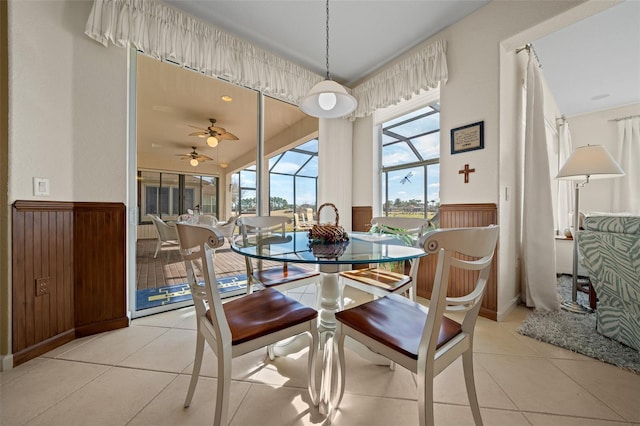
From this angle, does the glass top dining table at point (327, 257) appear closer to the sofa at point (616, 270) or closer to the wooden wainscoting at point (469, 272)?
the wooden wainscoting at point (469, 272)

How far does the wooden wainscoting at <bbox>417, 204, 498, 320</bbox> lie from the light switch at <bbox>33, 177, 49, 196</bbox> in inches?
128

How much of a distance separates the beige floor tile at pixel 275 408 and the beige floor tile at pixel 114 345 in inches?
38.7

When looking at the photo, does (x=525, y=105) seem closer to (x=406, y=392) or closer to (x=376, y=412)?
(x=406, y=392)

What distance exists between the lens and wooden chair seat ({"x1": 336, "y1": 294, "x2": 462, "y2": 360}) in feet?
2.95

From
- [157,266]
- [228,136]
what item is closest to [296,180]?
[228,136]

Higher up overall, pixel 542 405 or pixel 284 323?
pixel 284 323

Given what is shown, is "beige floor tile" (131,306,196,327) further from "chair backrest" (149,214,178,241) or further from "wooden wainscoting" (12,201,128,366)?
"chair backrest" (149,214,178,241)

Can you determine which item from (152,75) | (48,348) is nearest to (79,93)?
(152,75)

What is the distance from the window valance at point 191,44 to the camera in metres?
1.81

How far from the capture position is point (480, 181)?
2191 mm

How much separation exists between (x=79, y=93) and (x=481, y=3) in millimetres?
3401

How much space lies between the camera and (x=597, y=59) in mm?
2783

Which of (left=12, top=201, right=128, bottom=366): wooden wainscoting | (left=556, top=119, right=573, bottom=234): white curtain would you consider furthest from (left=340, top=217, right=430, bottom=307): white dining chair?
(left=556, top=119, right=573, bottom=234): white curtain

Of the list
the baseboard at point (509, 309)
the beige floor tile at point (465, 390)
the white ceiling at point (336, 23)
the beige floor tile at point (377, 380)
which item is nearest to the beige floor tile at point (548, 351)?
the baseboard at point (509, 309)
